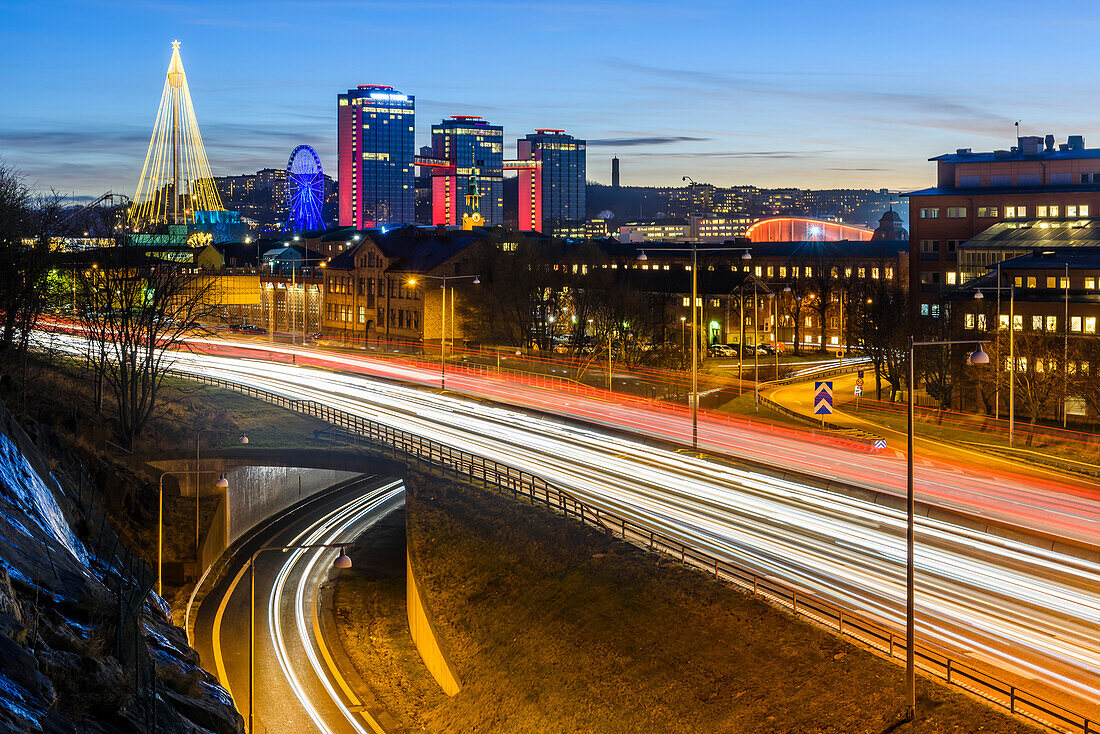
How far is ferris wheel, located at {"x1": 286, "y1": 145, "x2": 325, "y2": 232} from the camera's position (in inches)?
5620

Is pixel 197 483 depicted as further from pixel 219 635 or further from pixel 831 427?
pixel 831 427

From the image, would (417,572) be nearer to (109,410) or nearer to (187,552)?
(187,552)

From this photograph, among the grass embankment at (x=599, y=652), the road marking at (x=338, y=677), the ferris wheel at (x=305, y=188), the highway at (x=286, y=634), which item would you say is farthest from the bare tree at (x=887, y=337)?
the ferris wheel at (x=305, y=188)

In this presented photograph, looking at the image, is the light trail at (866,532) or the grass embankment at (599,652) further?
the light trail at (866,532)

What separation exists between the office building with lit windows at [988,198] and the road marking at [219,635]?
194 feet

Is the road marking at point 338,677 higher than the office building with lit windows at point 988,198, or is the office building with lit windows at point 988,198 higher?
the office building with lit windows at point 988,198

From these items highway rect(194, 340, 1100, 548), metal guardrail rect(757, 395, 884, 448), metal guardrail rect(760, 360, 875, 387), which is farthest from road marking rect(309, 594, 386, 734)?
metal guardrail rect(760, 360, 875, 387)

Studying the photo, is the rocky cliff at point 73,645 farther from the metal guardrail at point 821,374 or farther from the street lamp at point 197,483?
the metal guardrail at point 821,374

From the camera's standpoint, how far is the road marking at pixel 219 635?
27920 mm

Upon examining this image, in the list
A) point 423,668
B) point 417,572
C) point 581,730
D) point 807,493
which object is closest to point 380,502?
point 417,572

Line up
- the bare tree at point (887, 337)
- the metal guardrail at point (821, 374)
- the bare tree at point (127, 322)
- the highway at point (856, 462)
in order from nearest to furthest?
the highway at point (856, 462), the bare tree at point (127, 322), the bare tree at point (887, 337), the metal guardrail at point (821, 374)

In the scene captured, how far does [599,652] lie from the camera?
24.9 metres

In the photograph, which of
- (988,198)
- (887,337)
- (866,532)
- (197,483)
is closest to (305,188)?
(988,198)

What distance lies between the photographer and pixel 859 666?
2050 centimetres
